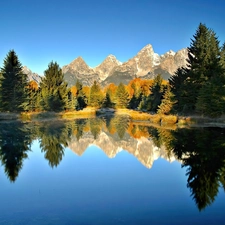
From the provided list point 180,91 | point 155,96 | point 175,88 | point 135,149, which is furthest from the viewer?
point 155,96

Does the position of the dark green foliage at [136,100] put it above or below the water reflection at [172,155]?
above

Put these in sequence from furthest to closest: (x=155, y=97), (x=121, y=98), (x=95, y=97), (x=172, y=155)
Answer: (x=121, y=98)
(x=95, y=97)
(x=155, y=97)
(x=172, y=155)

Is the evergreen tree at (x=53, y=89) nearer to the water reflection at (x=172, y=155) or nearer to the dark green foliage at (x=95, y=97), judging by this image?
the dark green foliage at (x=95, y=97)

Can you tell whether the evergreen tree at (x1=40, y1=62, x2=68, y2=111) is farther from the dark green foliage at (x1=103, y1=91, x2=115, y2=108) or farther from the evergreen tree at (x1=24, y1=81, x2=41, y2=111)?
the dark green foliage at (x1=103, y1=91, x2=115, y2=108)

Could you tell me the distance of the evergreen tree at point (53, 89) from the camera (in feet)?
219

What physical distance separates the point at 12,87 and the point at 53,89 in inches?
485

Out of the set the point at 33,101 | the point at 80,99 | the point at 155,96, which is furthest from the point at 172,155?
the point at 80,99

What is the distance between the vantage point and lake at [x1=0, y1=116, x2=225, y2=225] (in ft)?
30.7

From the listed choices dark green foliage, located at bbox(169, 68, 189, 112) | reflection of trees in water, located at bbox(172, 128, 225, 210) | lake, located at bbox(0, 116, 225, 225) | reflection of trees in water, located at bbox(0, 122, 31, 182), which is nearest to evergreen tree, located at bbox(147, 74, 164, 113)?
dark green foliage, located at bbox(169, 68, 189, 112)

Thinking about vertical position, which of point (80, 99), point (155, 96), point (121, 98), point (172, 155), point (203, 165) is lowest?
point (203, 165)

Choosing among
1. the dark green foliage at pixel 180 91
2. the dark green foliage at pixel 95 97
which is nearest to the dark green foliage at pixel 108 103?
the dark green foliage at pixel 95 97

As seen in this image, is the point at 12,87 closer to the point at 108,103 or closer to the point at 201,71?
the point at 201,71

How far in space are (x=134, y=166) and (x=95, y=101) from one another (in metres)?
84.4

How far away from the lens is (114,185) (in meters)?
13.1
